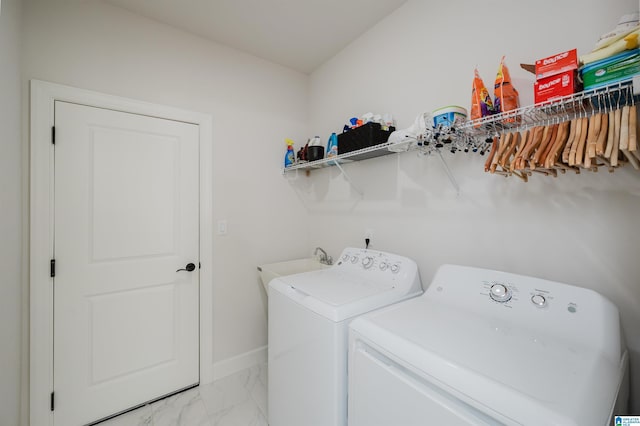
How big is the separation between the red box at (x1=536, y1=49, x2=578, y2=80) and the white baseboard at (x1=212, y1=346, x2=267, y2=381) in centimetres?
267

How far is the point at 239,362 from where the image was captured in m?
2.32

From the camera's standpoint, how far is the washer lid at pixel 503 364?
66 centimetres

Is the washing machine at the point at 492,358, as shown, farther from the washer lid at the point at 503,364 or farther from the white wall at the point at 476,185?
the white wall at the point at 476,185

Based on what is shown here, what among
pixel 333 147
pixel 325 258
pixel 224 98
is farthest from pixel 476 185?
pixel 224 98

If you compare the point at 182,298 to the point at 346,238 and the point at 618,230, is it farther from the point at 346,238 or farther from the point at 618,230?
the point at 618,230

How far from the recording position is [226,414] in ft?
6.01

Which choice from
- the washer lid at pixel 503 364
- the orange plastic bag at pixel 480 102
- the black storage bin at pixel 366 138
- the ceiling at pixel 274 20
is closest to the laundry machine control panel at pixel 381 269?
the washer lid at pixel 503 364

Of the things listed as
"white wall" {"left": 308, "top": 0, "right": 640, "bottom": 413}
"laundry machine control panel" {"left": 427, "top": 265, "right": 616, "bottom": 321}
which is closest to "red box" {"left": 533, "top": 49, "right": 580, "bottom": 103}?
"white wall" {"left": 308, "top": 0, "right": 640, "bottom": 413}

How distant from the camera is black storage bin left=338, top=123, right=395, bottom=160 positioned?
171 cm

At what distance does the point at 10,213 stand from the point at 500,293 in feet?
7.81

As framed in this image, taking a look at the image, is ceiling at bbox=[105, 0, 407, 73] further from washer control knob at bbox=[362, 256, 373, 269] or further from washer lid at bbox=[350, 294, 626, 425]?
washer lid at bbox=[350, 294, 626, 425]

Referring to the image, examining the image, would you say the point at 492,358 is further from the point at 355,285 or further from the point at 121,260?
the point at 121,260

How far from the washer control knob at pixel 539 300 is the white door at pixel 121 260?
6.98 feet

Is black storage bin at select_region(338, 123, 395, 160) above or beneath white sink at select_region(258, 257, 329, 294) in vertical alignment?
above
